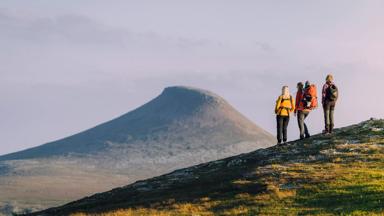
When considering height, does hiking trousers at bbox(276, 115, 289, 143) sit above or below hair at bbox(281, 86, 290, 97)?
below

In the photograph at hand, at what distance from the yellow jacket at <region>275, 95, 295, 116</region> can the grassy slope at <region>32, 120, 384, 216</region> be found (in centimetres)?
304

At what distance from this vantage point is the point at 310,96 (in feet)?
143

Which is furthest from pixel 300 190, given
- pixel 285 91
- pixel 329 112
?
pixel 329 112

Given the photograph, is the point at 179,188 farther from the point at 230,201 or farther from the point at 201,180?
the point at 230,201

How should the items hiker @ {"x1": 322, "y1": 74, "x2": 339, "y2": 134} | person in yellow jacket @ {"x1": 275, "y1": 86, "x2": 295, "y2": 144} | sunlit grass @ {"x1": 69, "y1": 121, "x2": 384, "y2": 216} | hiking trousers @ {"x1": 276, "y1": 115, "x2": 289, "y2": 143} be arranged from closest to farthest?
sunlit grass @ {"x1": 69, "y1": 121, "x2": 384, "y2": 216} → person in yellow jacket @ {"x1": 275, "y1": 86, "x2": 295, "y2": 144} → hiker @ {"x1": 322, "y1": 74, "x2": 339, "y2": 134} → hiking trousers @ {"x1": 276, "y1": 115, "x2": 289, "y2": 143}

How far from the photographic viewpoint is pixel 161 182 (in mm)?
46219

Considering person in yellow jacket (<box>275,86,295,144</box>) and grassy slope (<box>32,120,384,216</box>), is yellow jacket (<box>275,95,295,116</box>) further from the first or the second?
grassy slope (<box>32,120,384,216</box>)

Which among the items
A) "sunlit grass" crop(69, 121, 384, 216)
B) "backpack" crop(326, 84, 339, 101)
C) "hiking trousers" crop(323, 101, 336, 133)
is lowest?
"sunlit grass" crop(69, 121, 384, 216)

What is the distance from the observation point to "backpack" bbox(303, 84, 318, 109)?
4356 cm

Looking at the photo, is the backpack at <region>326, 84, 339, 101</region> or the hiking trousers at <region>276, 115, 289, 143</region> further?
the hiking trousers at <region>276, 115, 289, 143</region>

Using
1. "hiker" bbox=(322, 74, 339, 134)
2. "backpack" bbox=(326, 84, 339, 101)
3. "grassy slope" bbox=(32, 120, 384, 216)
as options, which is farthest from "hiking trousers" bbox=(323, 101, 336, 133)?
"grassy slope" bbox=(32, 120, 384, 216)

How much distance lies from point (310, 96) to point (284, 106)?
6.20 ft

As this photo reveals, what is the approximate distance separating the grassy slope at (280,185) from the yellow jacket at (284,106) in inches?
119

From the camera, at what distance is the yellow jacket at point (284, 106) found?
43.5 m
